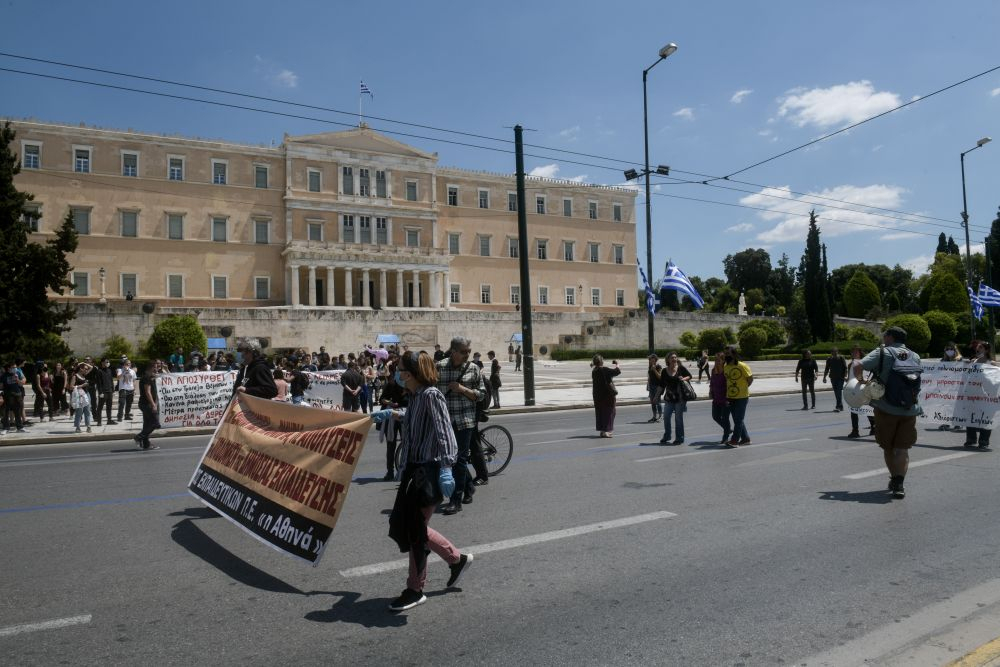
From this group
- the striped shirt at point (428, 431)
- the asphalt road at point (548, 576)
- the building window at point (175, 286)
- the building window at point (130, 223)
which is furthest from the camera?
the building window at point (175, 286)

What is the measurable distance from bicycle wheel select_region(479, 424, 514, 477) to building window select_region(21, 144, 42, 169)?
2197 inches

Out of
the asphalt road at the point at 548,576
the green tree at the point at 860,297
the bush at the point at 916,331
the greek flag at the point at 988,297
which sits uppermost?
the green tree at the point at 860,297

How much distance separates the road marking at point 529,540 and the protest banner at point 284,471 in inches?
22.0

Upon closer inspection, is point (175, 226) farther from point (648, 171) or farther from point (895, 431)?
point (895, 431)

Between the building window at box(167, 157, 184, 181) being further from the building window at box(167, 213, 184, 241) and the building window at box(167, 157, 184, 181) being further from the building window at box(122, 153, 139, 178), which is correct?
the building window at box(167, 213, 184, 241)

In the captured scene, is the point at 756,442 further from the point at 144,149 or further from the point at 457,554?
the point at 144,149

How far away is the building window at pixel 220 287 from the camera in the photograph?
58438 millimetres

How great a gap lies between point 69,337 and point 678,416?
4043cm

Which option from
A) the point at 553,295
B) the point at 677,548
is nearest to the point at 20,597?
the point at 677,548

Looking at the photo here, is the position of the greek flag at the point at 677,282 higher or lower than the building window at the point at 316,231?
lower

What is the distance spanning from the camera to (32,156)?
171ft

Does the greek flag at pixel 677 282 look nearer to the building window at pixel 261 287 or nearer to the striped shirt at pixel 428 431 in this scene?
the striped shirt at pixel 428 431

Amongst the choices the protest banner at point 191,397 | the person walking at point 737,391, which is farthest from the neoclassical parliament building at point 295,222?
the person walking at point 737,391

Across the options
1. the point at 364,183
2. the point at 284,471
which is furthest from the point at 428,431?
the point at 364,183
